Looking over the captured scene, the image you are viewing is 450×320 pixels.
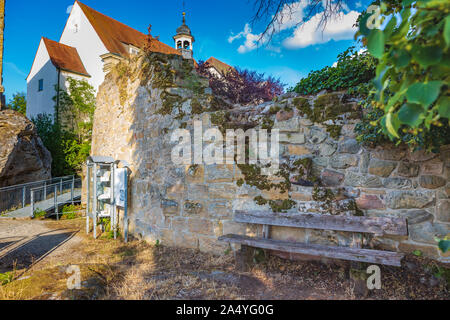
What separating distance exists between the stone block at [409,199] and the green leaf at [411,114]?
2.41 meters

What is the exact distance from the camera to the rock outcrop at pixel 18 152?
9.94 meters

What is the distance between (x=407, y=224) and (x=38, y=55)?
69.0 ft

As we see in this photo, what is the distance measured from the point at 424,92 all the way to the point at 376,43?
243 millimetres

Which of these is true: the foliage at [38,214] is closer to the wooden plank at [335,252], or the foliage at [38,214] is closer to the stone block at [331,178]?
the wooden plank at [335,252]

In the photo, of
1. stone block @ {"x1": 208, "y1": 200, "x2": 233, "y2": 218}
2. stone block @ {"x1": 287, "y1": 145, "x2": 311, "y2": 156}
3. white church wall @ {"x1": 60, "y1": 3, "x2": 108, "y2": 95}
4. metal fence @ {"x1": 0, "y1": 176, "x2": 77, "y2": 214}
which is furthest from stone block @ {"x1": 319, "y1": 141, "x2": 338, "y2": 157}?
white church wall @ {"x1": 60, "y1": 3, "x2": 108, "y2": 95}

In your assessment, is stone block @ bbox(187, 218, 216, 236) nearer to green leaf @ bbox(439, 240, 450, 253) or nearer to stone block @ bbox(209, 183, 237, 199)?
stone block @ bbox(209, 183, 237, 199)

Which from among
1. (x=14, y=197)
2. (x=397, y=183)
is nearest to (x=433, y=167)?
(x=397, y=183)

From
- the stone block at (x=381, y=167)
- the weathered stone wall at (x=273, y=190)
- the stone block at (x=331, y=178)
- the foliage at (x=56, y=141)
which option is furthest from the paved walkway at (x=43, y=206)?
the stone block at (x=381, y=167)

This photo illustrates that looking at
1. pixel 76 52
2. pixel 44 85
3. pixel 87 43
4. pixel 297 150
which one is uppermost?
pixel 87 43

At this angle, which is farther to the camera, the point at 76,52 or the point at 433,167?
the point at 76,52

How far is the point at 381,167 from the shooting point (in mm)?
3215

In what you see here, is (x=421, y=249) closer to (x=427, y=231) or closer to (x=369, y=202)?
(x=427, y=231)

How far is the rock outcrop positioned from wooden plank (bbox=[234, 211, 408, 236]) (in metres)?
9.96

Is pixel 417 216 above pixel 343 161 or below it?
below
